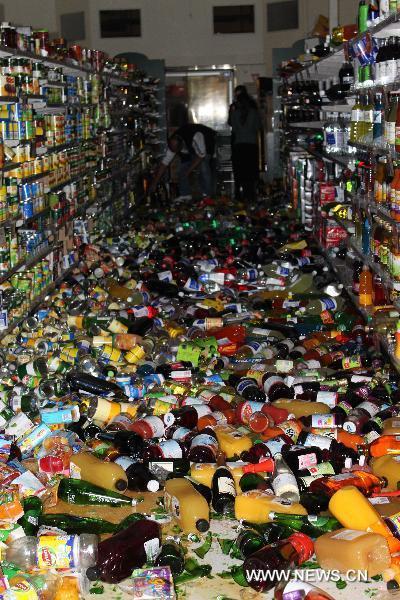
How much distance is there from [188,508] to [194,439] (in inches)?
28.1

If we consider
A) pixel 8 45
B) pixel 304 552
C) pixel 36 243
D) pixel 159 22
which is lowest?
pixel 304 552

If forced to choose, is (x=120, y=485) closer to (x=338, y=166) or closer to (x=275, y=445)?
(x=275, y=445)

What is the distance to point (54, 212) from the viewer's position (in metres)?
9.29

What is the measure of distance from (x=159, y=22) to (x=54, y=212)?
13603 millimetres

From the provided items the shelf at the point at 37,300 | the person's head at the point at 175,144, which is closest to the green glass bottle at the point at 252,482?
the shelf at the point at 37,300

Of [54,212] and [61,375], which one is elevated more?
[54,212]

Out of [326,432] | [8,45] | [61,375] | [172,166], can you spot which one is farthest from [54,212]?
[172,166]

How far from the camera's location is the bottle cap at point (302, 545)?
3.78m

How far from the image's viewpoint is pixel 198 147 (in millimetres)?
18031

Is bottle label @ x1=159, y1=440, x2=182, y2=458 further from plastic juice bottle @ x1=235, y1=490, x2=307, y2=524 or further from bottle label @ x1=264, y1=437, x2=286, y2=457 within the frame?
plastic juice bottle @ x1=235, y1=490, x2=307, y2=524

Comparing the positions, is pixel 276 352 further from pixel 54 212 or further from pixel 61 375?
pixel 54 212

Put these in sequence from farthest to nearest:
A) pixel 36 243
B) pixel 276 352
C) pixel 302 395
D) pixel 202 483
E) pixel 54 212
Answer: pixel 54 212 < pixel 36 243 < pixel 276 352 < pixel 302 395 < pixel 202 483

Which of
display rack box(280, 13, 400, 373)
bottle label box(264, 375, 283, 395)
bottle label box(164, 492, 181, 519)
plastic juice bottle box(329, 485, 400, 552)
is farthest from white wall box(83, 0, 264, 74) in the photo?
plastic juice bottle box(329, 485, 400, 552)

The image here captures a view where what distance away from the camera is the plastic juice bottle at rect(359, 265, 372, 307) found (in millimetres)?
7414
